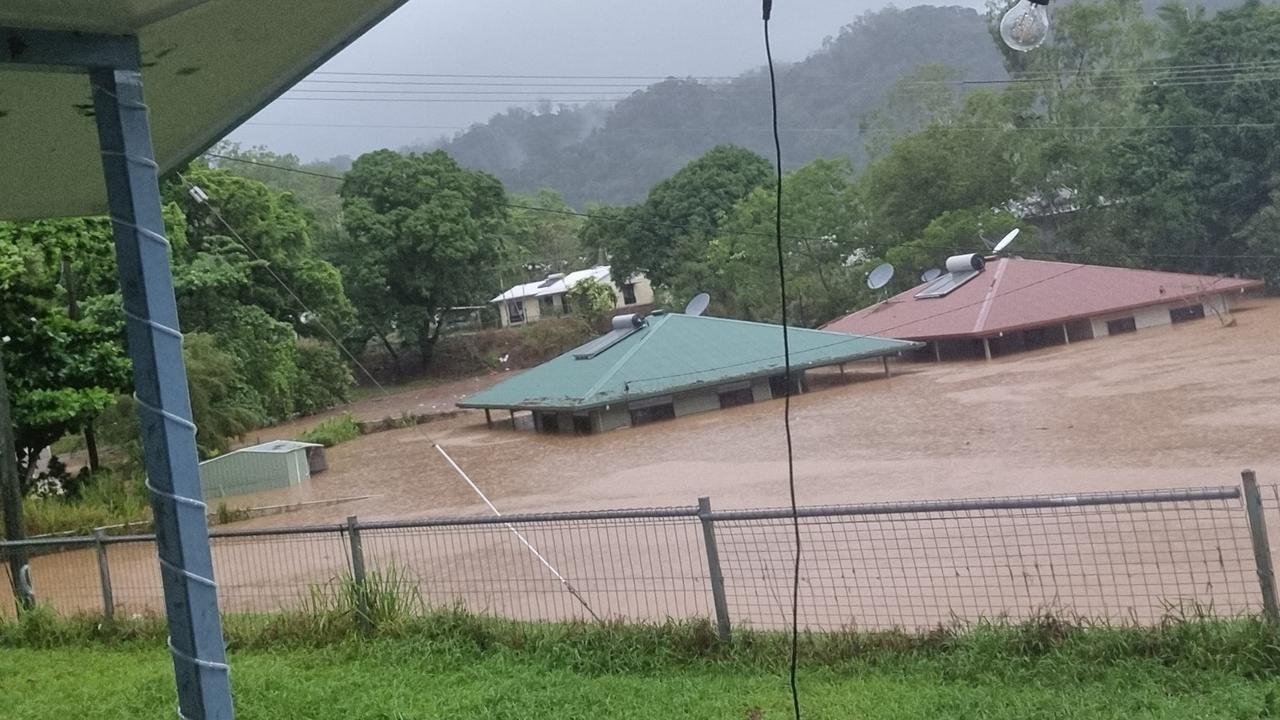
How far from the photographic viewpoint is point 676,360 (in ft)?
55.8

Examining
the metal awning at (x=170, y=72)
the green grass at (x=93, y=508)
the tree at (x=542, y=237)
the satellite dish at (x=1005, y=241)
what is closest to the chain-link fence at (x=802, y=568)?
the metal awning at (x=170, y=72)

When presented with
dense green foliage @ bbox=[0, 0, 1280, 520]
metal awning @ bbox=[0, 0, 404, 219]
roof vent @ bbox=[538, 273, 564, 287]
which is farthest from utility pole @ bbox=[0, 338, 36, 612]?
roof vent @ bbox=[538, 273, 564, 287]

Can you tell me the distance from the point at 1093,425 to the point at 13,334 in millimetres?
11584

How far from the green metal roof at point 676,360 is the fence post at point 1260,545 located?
13.0 m

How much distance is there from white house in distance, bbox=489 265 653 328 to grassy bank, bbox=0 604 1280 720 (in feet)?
43.2

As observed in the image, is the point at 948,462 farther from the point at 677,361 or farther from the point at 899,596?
the point at 899,596

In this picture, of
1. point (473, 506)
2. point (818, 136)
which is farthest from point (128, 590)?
point (818, 136)

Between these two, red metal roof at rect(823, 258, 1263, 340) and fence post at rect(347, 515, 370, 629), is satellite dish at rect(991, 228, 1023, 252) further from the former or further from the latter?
fence post at rect(347, 515, 370, 629)

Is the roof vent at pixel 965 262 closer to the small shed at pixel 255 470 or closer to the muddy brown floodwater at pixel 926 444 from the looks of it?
the muddy brown floodwater at pixel 926 444

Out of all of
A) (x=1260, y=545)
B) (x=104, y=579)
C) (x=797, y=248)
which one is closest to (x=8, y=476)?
(x=104, y=579)

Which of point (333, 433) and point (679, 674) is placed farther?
point (333, 433)

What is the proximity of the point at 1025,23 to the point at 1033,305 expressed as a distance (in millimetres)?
14321

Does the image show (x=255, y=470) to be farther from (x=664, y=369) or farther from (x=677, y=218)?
(x=677, y=218)

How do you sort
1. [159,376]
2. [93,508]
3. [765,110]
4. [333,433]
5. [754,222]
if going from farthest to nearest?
[765,110]
[333,433]
[754,222]
[93,508]
[159,376]
